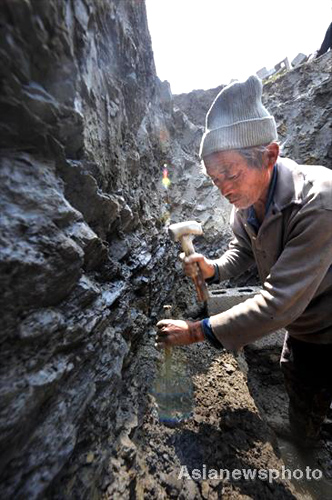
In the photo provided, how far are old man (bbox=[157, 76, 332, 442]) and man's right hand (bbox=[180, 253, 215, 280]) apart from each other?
639 millimetres

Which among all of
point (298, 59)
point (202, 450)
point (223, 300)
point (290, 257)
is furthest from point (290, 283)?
point (298, 59)

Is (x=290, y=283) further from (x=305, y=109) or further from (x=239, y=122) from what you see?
(x=305, y=109)

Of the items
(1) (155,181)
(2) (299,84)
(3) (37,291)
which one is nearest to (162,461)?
(3) (37,291)

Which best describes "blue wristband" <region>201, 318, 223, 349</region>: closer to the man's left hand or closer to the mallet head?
the man's left hand

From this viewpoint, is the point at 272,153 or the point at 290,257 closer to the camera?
the point at 290,257

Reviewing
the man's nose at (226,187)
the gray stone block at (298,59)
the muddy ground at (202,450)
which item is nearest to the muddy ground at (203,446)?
the muddy ground at (202,450)

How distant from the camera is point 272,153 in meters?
1.82

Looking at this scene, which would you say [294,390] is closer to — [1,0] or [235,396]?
[235,396]

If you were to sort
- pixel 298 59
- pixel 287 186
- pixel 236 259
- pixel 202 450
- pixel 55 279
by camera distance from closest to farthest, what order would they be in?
pixel 55 279, pixel 287 186, pixel 202 450, pixel 236 259, pixel 298 59

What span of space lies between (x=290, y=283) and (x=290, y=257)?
7.1 inches

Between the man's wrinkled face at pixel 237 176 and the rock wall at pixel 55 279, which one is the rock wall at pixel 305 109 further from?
the rock wall at pixel 55 279

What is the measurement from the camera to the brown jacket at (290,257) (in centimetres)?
154

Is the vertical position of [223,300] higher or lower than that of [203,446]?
lower

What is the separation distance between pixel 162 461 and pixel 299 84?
11328mm
